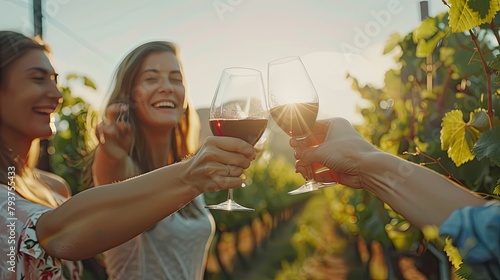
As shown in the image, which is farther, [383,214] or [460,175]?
[383,214]

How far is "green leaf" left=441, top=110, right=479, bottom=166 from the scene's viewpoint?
201 cm

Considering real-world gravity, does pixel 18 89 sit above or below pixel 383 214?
above

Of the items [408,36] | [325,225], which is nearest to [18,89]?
[408,36]

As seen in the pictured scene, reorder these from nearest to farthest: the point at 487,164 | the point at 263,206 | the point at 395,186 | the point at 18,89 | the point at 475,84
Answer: the point at 395,186 < the point at 18,89 < the point at 487,164 < the point at 475,84 < the point at 263,206

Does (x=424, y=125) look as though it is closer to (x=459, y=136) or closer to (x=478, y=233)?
(x=459, y=136)

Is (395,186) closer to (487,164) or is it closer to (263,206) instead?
(487,164)

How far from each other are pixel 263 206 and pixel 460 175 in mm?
10667

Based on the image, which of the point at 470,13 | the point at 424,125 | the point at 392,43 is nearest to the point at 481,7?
the point at 470,13

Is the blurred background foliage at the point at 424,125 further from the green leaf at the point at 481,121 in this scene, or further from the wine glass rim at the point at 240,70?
the wine glass rim at the point at 240,70

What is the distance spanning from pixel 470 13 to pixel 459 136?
0.57 m

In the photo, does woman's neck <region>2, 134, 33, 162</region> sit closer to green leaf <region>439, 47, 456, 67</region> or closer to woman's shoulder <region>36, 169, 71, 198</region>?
woman's shoulder <region>36, 169, 71, 198</region>

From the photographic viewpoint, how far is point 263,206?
44.8ft

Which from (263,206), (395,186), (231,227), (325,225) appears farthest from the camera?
(325,225)

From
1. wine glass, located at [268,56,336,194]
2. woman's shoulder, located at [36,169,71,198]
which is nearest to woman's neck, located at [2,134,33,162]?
woman's shoulder, located at [36,169,71,198]
